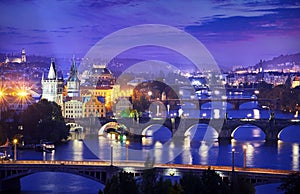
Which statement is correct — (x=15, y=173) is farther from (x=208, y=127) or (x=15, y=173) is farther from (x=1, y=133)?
(x=208, y=127)

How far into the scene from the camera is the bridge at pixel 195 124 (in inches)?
796

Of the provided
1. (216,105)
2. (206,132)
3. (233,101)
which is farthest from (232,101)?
(206,132)

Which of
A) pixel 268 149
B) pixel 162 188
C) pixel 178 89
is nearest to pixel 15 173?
pixel 162 188

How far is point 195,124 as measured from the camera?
21766 mm

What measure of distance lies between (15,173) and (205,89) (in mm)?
32660

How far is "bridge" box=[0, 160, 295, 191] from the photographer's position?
11.1m

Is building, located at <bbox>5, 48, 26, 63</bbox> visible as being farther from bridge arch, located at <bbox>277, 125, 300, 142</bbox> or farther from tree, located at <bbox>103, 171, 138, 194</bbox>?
tree, located at <bbox>103, 171, 138, 194</bbox>

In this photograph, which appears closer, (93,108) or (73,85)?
(93,108)

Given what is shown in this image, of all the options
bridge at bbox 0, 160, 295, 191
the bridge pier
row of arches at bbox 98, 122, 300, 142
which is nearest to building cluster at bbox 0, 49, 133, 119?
row of arches at bbox 98, 122, 300, 142

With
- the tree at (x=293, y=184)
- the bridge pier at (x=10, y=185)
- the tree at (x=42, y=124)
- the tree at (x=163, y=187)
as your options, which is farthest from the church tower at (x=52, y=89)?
the tree at (x=293, y=184)

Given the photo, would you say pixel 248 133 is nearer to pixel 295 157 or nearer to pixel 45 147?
pixel 295 157

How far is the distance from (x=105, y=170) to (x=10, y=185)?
1.84 m

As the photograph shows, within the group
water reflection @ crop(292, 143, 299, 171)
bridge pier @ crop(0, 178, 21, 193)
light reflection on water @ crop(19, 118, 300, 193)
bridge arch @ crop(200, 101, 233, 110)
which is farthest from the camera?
bridge arch @ crop(200, 101, 233, 110)

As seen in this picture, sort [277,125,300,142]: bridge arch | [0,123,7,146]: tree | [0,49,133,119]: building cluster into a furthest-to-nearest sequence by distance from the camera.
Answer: [0,49,133,119]: building cluster → [277,125,300,142]: bridge arch → [0,123,7,146]: tree
